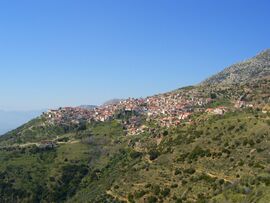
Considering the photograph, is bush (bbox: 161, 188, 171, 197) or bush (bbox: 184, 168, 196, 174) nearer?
bush (bbox: 161, 188, 171, 197)

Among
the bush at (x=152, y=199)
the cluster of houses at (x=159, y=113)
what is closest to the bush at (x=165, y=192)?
the bush at (x=152, y=199)

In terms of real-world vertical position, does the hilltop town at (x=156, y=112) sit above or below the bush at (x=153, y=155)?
above

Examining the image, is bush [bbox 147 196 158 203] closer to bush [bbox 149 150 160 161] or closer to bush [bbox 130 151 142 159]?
bush [bbox 149 150 160 161]

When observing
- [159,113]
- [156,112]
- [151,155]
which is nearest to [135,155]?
[151,155]

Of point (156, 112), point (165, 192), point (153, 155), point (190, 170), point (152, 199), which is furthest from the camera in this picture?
point (156, 112)

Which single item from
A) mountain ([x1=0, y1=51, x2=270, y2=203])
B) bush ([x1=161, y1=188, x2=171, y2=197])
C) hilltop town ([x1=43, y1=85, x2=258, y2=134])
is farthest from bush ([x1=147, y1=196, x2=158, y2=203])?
hilltop town ([x1=43, y1=85, x2=258, y2=134])

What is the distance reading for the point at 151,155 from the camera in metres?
96.2

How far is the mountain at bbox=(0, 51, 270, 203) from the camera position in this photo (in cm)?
6769

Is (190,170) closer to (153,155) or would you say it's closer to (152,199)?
(152,199)

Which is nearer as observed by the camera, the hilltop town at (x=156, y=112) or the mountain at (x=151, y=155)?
the mountain at (x=151, y=155)

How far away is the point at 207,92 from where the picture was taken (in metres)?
192

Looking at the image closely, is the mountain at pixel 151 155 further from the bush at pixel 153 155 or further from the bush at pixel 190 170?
the bush at pixel 153 155

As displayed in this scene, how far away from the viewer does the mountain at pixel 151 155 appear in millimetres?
67688

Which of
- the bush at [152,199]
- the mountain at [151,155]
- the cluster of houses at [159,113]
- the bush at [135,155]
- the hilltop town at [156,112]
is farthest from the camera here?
the hilltop town at [156,112]
